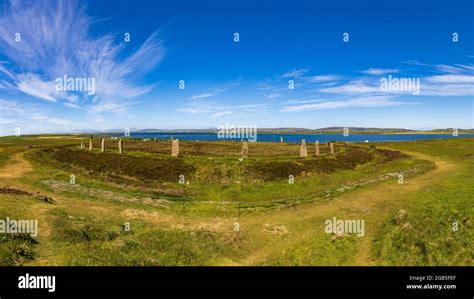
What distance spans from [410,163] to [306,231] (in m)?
38.1

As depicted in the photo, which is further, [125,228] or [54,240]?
[125,228]

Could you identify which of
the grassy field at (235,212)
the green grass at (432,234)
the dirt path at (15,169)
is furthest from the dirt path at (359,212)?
the dirt path at (15,169)

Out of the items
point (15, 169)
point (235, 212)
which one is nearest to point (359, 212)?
point (235, 212)

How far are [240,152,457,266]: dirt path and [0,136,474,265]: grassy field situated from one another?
9 centimetres

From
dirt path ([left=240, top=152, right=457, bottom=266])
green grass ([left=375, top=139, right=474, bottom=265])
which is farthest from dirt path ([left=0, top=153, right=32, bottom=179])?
green grass ([left=375, top=139, right=474, bottom=265])

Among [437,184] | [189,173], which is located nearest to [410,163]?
[437,184]

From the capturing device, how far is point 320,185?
1448 inches

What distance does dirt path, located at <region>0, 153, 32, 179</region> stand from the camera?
4322cm

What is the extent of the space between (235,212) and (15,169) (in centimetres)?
4021

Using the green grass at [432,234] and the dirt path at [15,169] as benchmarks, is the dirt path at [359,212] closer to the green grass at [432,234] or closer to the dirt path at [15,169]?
the green grass at [432,234]
